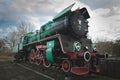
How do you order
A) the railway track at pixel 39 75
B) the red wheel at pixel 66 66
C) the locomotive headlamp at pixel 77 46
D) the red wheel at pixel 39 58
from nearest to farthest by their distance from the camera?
the railway track at pixel 39 75
the red wheel at pixel 66 66
the locomotive headlamp at pixel 77 46
the red wheel at pixel 39 58

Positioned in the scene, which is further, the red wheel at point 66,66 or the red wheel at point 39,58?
the red wheel at point 39,58

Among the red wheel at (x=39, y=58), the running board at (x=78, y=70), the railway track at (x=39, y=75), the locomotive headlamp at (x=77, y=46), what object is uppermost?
the locomotive headlamp at (x=77, y=46)

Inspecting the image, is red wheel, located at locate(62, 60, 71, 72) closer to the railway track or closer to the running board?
the railway track

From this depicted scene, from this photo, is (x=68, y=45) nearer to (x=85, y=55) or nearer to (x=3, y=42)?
(x=85, y=55)

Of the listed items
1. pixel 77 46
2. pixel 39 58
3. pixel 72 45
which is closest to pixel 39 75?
pixel 72 45

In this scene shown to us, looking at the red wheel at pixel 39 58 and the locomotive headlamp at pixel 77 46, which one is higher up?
the locomotive headlamp at pixel 77 46

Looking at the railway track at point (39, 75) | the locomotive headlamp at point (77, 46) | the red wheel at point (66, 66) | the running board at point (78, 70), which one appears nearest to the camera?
the running board at point (78, 70)

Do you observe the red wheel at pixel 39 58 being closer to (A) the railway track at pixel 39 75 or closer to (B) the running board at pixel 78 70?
(A) the railway track at pixel 39 75

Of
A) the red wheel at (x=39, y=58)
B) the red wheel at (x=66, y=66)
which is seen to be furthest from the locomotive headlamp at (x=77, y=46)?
the red wheel at (x=39, y=58)

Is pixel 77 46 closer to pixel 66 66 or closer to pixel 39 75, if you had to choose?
pixel 66 66

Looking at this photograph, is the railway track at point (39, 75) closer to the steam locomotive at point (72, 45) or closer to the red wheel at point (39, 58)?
the steam locomotive at point (72, 45)

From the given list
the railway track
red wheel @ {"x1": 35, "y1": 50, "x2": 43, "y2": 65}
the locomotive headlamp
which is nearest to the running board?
the railway track

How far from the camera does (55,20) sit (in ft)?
38.3

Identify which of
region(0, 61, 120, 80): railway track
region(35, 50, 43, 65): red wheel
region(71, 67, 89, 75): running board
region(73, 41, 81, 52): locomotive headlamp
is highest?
region(73, 41, 81, 52): locomotive headlamp
